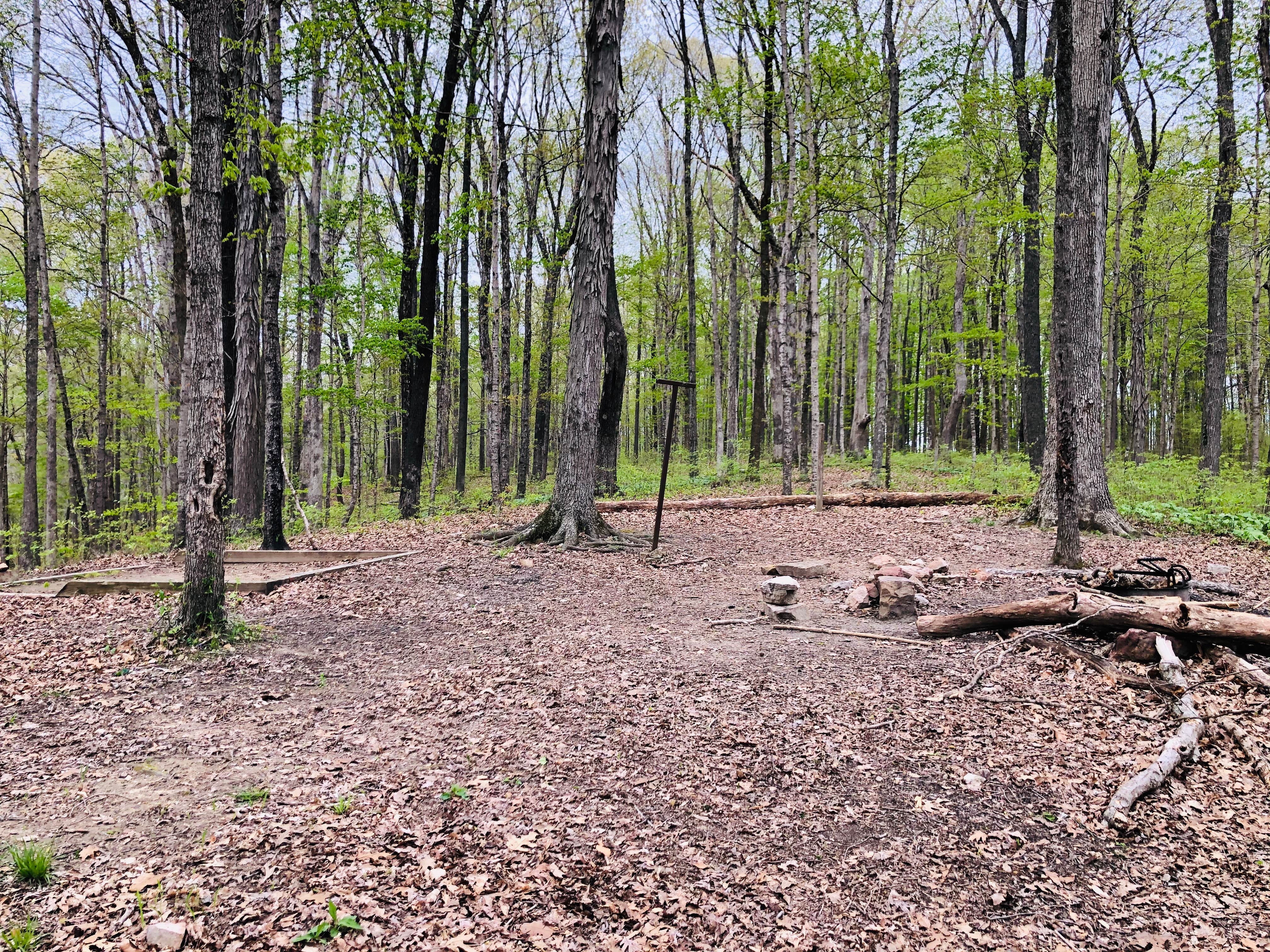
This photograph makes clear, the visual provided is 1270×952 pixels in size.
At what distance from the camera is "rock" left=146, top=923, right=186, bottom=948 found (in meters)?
2.10

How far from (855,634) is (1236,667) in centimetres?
236

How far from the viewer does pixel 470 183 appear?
15258 mm

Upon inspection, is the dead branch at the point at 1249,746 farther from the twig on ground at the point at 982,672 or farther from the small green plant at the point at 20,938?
the small green plant at the point at 20,938

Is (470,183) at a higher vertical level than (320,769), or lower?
higher

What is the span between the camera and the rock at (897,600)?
578cm

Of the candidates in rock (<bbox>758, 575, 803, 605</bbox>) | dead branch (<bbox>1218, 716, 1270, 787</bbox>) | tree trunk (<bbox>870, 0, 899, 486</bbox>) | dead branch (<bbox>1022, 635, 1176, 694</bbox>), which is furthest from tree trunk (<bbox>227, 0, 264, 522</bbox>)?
tree trunk (<bbox>870, 0, 899, 486</bbox>)

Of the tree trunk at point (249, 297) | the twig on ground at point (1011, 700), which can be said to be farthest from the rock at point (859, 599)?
the tree trunk at point (249, 297)

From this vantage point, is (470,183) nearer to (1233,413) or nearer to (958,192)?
(958,192)

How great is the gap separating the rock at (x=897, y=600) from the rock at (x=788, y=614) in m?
0.67

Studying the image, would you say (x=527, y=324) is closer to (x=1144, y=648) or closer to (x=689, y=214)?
(x=689, y=214)

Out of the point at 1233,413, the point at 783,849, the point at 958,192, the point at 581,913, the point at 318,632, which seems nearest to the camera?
the point at 581,913

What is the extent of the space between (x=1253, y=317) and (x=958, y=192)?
8.00 m

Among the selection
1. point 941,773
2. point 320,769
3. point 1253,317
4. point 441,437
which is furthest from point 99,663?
point 1253,317

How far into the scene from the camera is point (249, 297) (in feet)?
27.6
